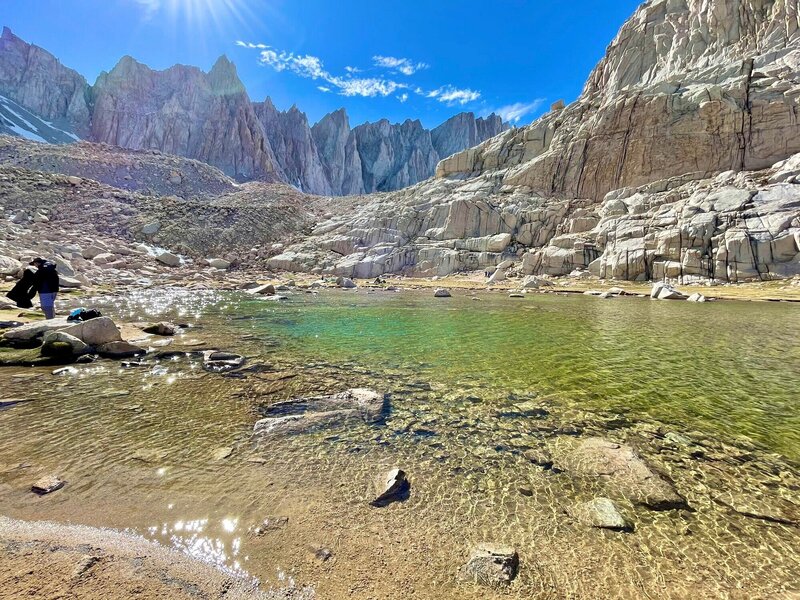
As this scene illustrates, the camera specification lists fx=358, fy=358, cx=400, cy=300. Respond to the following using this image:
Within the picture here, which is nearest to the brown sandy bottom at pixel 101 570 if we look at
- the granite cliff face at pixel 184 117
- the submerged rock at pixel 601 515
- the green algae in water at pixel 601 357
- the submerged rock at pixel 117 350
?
the submerged rock at pixel 601 515

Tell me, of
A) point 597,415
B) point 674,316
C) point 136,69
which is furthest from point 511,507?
point 136,69

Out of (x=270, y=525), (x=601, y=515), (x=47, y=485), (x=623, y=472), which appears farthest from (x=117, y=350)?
(x=623, y=472)

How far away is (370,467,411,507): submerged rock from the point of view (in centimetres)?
532

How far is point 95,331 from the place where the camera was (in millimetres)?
12898

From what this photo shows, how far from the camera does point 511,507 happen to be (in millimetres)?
5242

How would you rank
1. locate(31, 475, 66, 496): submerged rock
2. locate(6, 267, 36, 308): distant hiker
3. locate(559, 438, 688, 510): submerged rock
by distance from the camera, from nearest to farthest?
locate(31, 475, 66, 496): submerged rock < locate(559, 438, 688, 510): submerged rock < locate(6, 267, 36, 308): distant hiker

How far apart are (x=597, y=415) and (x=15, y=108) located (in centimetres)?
24880

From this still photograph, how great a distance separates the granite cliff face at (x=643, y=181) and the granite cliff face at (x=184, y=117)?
110404mm

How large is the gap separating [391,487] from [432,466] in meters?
1.01

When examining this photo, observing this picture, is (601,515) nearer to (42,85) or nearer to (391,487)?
(391,487)

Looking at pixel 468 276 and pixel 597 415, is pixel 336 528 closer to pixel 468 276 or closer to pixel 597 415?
pixel 597 415

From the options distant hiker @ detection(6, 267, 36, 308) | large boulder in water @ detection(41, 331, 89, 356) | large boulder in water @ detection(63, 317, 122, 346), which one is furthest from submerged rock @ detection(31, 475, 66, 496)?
distant hiker @ detection(6, 267, 36, 308)

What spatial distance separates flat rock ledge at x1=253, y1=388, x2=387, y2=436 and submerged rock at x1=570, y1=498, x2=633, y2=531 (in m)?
4.26

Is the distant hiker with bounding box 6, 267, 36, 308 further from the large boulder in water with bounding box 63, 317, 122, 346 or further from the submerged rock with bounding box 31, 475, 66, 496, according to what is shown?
the submerged rock with bounding box 31, 475, 66, 496
